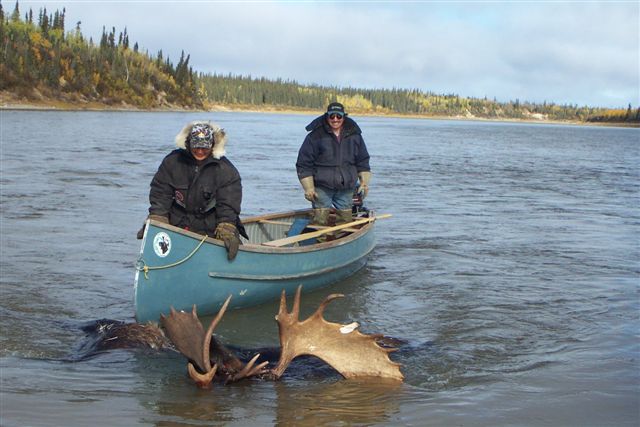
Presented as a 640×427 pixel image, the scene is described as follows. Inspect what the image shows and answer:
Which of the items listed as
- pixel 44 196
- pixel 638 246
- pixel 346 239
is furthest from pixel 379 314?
pixel 44 196

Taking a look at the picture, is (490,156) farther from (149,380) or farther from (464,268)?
(149,380)

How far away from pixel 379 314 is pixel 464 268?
10.2 ft

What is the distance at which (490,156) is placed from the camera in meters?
42.0

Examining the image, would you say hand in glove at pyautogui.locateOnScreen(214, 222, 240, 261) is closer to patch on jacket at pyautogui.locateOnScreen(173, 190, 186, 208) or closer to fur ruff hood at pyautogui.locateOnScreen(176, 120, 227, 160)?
patch on jacket at pyautogui.locateOnScreen(173, 190, 186, 208)

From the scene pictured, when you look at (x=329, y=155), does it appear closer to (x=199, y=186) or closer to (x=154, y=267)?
(x=199, y=186)

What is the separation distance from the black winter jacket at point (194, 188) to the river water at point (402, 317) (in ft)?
4.52

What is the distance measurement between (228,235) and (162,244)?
0.76 meters

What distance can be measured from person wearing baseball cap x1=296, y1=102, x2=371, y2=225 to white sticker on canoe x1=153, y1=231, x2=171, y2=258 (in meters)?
3.24

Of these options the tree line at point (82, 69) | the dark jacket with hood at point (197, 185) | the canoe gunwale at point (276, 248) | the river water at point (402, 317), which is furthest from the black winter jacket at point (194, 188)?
the tree line at point (82, 69)

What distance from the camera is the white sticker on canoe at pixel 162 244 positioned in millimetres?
7672

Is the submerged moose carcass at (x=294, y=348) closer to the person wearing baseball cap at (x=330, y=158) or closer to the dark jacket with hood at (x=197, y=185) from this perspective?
the dark jacket with hood at (x=197, y=185)

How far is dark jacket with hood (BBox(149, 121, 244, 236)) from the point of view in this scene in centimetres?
788

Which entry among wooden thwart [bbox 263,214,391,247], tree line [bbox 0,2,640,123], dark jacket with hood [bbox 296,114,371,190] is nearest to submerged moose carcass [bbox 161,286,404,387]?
wooden thwart [bbox 263,214,391,247]

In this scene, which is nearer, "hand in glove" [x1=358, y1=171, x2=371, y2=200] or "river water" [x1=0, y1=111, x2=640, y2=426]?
"river water" [x1=0, y1=111, x2=640, y2=426]
